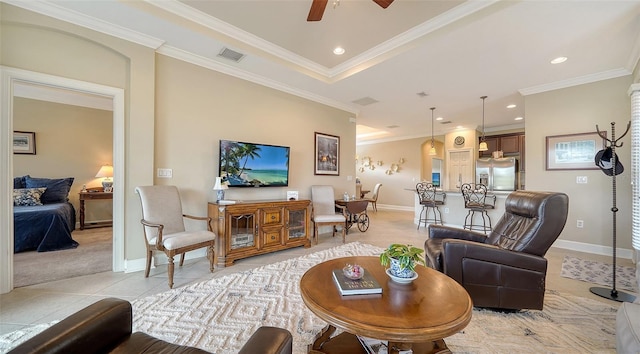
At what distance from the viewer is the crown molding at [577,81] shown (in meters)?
3.53

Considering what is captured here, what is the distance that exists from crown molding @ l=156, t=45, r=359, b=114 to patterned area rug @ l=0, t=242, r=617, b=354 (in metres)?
2.86

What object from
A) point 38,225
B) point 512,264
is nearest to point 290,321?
point 512,264

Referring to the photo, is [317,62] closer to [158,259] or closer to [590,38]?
[590,38]

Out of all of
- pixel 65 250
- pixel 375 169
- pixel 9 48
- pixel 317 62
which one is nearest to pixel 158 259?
pixel 65 250

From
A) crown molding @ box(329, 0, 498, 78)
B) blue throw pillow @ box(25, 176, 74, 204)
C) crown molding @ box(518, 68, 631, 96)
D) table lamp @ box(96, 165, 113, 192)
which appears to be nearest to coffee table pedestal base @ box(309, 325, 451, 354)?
crown molding @ box(329, 0, 498, 78)

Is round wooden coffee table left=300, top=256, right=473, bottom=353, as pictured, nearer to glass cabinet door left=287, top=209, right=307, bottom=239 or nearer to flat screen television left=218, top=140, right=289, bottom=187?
glass cabinet door left=287, top=209, right=307, bottom=239

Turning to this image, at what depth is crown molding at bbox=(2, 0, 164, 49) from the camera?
7.47 feet

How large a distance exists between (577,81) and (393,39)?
3.25 meters

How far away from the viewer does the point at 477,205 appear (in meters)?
4.54

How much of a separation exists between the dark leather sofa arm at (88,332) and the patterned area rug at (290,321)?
2.26 feet

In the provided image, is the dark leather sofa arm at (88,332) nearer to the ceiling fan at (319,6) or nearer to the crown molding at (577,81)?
the ceiling fan at (319,6)

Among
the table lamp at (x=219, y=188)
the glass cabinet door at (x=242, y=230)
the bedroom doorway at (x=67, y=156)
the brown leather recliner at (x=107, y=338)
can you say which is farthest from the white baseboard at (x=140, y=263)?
the brown leather recliner at (x=107, y=338)

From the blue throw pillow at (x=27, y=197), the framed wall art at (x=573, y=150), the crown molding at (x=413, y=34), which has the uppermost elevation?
the crown molding at (x=413, y=34)

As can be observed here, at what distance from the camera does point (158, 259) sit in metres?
3.03
